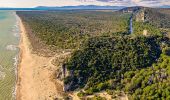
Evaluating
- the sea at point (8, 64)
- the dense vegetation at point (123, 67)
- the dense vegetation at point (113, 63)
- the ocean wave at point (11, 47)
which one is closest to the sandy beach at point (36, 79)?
the sea at point (8, 64)

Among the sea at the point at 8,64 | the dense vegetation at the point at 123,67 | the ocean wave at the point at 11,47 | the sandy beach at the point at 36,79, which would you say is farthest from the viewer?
the ocean wave at the point at 11,47

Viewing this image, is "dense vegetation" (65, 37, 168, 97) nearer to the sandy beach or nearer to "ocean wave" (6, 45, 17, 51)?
the sandy beach

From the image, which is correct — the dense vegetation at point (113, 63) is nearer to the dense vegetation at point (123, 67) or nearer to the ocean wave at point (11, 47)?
the dense vegetation at point (123, 67)

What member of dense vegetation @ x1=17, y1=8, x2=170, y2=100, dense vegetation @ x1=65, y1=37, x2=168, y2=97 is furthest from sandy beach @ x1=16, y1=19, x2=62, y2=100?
dense vegetation @ x1=65, y1=37, x2=168, y2=97

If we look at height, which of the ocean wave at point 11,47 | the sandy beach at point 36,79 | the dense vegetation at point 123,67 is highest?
the dense vegetation at point 123,67

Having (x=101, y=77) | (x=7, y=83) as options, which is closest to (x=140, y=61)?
(x=101, y=77)

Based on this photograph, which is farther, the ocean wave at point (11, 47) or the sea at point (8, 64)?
the ocean wave at point (11, 47)

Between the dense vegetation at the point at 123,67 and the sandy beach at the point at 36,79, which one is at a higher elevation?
the dense vegetation at the point at 123,67

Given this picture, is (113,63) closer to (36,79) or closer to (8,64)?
(36,79)

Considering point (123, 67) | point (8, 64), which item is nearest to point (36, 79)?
point (8, 64)
